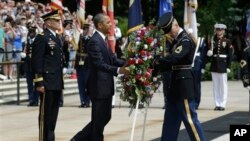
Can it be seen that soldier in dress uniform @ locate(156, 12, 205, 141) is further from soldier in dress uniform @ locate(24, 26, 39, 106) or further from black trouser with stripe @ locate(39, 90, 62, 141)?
soldier in dress uniform @ locate(24, 26, 39, 106)

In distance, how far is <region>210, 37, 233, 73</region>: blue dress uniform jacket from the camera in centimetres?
1839

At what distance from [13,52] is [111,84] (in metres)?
11.9

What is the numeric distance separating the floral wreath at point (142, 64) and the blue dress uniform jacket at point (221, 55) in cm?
782

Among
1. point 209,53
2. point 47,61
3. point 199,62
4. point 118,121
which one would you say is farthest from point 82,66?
point 47,61

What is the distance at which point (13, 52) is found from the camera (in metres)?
21.9

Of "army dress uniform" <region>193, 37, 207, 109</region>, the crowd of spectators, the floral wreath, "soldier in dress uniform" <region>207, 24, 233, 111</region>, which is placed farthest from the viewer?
the crowd of spectators

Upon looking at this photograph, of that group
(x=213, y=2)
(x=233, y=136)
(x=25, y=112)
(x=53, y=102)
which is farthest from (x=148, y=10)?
(x=233, y=136)

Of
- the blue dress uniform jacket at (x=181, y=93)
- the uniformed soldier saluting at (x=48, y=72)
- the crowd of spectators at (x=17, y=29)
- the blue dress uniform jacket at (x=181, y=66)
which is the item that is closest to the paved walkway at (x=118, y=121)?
the blue dress uniform jacket at (x=181, y=93)

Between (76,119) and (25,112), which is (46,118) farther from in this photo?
(25,112)

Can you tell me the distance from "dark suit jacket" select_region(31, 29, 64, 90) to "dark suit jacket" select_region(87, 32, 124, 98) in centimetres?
83

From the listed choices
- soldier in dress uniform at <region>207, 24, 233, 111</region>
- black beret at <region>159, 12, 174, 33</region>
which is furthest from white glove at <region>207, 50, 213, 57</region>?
black beret at <region>159, 12, 174, 33</region>

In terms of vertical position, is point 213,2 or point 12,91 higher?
point 213,2

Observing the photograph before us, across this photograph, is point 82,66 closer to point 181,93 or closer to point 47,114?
point 47,114

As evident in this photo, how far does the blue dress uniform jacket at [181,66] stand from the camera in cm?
1030
